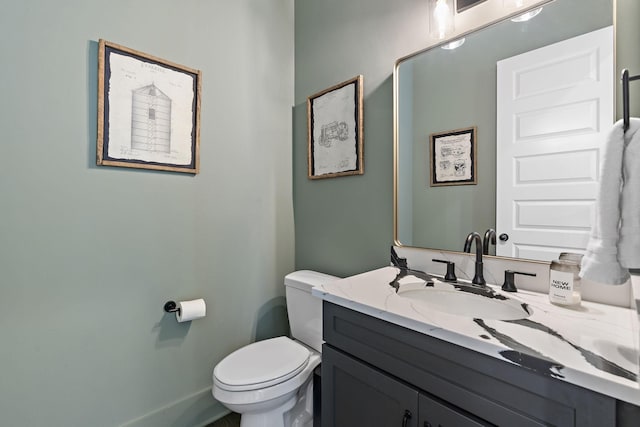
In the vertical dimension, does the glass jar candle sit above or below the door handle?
above

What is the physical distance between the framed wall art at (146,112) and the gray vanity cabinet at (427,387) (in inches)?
43.1

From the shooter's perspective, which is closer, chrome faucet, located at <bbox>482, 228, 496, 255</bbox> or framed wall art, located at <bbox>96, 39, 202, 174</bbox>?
chrome faucet, located at <bbox>482, 228, 496, 255</bbox>

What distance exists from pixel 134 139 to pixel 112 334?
91cm

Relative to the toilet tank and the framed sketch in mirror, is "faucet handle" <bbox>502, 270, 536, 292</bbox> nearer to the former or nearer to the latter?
the framed sketch in mirror

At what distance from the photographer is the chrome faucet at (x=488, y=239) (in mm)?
1129

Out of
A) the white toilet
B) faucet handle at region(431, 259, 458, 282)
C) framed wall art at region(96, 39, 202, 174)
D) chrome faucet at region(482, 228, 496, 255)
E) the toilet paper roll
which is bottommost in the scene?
the white toilet

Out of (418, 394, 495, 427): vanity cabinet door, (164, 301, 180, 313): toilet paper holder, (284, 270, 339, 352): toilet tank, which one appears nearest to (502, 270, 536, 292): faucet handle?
(418, 394, 495, 427): vanity cabinet door

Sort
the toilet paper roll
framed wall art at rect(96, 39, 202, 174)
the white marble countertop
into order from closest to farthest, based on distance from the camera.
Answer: the white marble countertop
framed wall art at rect(96, 39, 202, 174)
the toilet paper roll

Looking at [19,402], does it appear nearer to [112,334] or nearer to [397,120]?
[112,334]

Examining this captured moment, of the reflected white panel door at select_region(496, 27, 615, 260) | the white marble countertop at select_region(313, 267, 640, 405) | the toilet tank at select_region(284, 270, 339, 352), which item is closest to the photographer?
the white marble countertop at select_region(313, 267, 640, 405)

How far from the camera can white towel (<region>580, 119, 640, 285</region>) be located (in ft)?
1.94

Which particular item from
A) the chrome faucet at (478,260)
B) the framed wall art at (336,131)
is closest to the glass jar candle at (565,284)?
the chrome faucet at (478,260)

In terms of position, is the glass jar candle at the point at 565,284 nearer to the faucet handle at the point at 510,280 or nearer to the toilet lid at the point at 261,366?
the faucet handle at the point at 510,280

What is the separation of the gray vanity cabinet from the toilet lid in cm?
27
